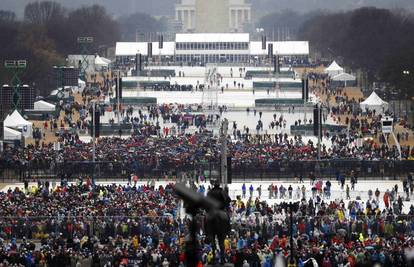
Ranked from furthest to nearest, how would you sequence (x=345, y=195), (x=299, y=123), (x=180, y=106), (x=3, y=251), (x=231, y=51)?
Answer: (x=231, y=51) < (x=180, y=106) < (x=299, y=123) < (x=345, y=195) < (x=3, y=251)

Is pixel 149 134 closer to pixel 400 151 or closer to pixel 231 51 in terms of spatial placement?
pixel 400 151

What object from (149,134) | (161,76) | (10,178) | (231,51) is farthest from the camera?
(231,51)

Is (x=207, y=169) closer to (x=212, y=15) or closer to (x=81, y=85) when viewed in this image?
(x=81, y=85)

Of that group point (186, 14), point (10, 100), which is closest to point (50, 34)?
point (10, 100)

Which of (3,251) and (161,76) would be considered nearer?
(3,251)

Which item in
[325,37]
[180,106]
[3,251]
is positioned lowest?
[3,251]

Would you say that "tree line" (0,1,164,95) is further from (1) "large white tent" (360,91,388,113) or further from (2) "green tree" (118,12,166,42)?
(1) "large white tent" (360,91,388,113)

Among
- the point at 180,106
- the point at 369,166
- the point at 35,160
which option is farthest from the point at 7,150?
the point at 180,106

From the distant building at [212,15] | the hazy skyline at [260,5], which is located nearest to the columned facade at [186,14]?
the distant building at [212,15]

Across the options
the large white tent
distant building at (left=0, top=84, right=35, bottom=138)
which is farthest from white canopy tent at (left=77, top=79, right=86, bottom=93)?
the large white tent
